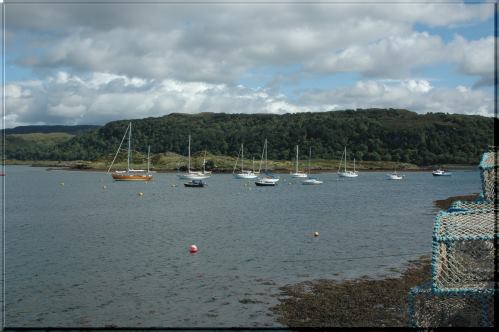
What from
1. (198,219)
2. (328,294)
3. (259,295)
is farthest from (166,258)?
(198,219)

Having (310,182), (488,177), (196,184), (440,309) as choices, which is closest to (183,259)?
(488,177)

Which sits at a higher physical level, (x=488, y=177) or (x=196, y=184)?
(x=488, y=177)

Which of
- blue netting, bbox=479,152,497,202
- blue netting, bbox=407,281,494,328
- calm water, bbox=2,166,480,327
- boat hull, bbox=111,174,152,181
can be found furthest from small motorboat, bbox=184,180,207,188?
blue netting, bbox=407,281,494,328

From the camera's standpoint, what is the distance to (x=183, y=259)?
93.8ft

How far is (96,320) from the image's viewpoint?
57.6ft

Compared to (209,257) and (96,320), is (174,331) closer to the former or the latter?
(96,320)

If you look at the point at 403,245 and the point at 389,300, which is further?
the point at 403,245

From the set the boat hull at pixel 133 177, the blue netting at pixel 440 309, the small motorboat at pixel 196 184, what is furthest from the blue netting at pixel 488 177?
the boat hull at pixel 133 177

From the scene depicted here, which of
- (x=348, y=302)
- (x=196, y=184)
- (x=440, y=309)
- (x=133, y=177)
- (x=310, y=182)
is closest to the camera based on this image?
(x=440, y=309)

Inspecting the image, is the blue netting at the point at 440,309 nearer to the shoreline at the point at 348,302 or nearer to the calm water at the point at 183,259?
the shoreline at the point at 348,302

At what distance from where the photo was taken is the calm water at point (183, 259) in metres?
18.7

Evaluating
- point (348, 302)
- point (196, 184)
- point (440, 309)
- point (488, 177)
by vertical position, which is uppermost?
point (488, 177)

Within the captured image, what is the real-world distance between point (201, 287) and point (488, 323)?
44.0 feet

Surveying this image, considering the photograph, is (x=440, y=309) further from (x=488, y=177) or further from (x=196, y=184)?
(x=196, y=184)
